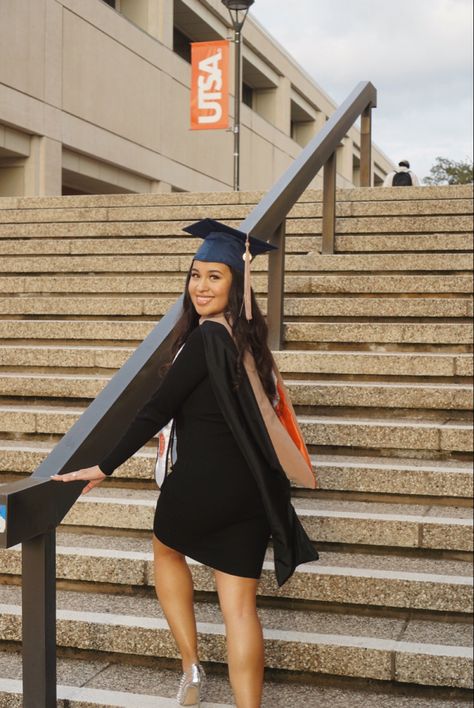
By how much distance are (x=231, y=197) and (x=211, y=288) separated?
5449mm

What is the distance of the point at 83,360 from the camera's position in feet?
18.6

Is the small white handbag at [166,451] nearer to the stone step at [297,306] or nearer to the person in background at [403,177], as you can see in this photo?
the stone step at [297,306]

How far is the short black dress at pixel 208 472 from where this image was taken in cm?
287

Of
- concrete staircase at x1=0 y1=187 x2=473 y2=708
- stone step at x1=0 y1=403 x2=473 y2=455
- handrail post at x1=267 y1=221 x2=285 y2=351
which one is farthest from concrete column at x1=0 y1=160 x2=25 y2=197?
stone step at x1=0 y1=403 x2=473 y2=455

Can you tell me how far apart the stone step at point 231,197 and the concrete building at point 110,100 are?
22.7 ft

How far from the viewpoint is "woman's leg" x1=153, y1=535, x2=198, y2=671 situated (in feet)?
10.1

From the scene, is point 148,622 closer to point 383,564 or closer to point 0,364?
point 383,564

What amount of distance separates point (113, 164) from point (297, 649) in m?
16.6

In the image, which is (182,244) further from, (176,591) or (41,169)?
(41,169)

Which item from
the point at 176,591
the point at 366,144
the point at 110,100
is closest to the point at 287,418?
the point at 176,591

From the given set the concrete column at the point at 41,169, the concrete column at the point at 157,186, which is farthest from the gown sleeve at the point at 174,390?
the concrete column at the point at 157,186

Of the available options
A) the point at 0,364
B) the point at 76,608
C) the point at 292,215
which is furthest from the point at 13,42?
the point at 76,608

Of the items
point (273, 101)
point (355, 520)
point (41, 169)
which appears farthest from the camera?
point (273, 101)

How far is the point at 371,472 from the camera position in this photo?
445 cm
